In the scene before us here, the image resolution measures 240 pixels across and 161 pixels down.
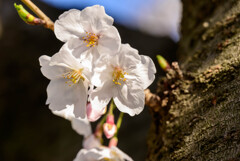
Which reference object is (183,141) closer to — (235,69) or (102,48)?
(235,69)

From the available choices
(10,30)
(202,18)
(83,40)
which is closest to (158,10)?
(10,30)

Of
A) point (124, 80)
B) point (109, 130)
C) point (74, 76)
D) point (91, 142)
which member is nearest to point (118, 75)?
point (124, 80)

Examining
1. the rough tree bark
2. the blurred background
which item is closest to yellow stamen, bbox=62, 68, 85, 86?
the rough tree bark

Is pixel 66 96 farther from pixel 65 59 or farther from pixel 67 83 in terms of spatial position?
pixel 65 59

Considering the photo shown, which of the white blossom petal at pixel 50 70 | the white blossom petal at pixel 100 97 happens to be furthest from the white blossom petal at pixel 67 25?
the white blossom petal at pixel 100 97

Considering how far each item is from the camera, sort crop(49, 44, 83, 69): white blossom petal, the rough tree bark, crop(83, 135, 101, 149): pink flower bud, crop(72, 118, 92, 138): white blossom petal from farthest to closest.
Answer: crop(72, 118, 92, 138): white blossom petal < crop(83, 135, 101, 149): pink flower bud < crop(49, 44, 83, 69): white blossom petal < the rough tree bark

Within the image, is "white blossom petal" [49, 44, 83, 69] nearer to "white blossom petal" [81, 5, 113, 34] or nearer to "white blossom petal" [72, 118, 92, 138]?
"white blossom petal" [81, 5, 113, 34]
